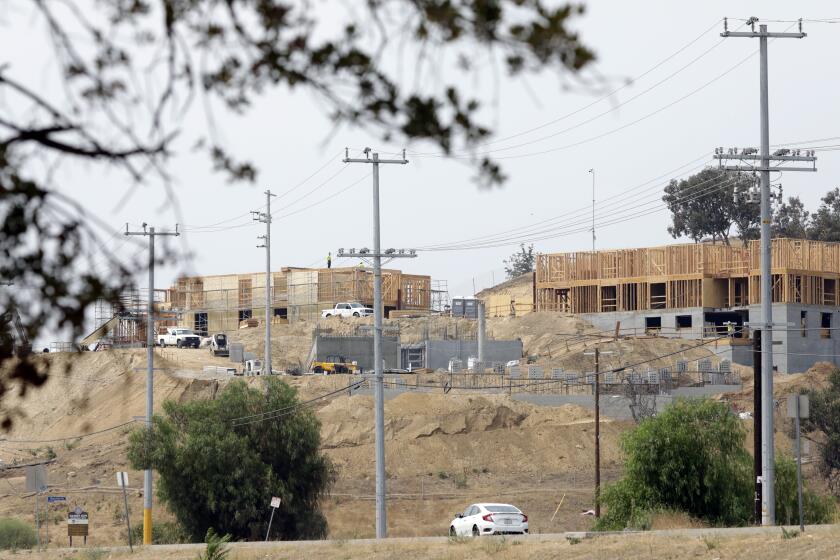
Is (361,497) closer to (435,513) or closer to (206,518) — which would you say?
(435,513)

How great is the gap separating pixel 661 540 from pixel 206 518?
2687cm

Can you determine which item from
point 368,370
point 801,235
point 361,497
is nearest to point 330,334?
point 368,370

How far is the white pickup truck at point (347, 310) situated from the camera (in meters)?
97.7

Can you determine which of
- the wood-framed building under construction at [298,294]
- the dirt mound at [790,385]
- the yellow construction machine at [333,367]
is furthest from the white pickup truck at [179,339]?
the dirt mound at [790,385]

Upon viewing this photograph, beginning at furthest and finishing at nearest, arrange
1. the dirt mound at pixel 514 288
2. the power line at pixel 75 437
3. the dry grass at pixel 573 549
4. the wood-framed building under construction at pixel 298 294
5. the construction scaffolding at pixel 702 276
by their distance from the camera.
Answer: the dirt mound at pixel 514 288, the wood-framed building under construction at pixel 298 294, the construction scaffolding at pixel 702 276, the power line at pixel 75 437, the dry grass at pixel 573 549

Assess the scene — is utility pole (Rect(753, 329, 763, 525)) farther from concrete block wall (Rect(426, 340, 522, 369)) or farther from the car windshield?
concrete block wall (Rect(426, 340, 522, 369))

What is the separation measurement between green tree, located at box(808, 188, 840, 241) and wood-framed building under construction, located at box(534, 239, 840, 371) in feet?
113

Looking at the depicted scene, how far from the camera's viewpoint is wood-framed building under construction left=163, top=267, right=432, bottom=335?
107m

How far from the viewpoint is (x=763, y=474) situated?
34125mm

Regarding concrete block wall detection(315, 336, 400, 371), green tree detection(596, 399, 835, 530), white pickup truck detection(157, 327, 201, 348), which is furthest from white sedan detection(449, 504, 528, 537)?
white pickup truck detection(157, 327, 201, 348)

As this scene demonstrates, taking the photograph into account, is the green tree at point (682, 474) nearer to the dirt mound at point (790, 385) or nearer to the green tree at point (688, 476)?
the green tree at point (688, 476)

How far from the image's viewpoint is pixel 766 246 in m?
35.8

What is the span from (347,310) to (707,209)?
39.1 m

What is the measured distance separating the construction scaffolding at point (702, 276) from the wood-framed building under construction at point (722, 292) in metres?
0.06
